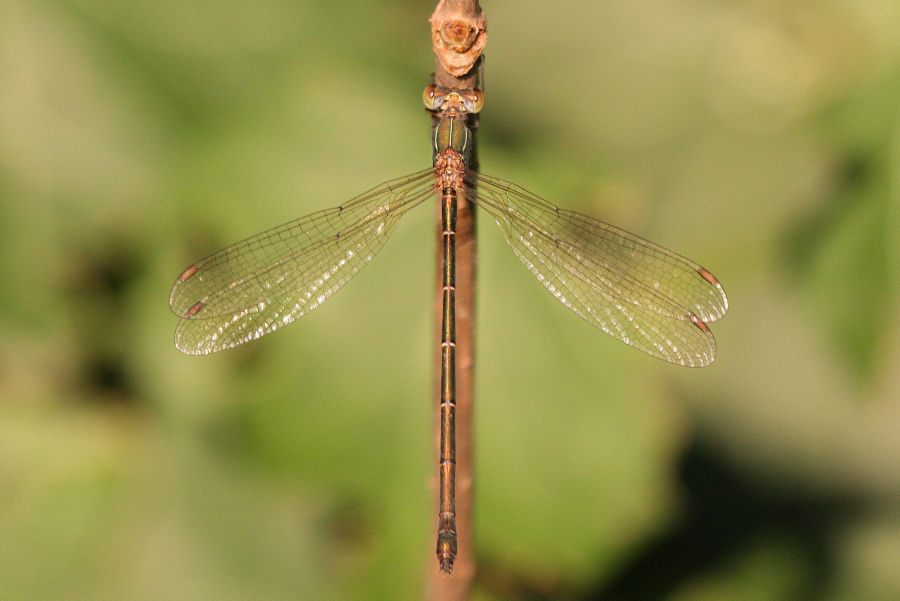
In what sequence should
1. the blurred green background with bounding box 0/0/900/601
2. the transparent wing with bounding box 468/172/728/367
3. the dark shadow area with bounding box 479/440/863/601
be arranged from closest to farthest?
1. the transparent wing with bounding box 468/172/728/367
2. the blurred green background with bounding box 0/0/900/601
3. the dark shadow area with bounding box 479/440/863/601

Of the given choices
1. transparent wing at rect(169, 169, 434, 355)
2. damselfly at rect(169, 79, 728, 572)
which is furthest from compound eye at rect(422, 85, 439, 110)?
transparent wing at rect(169, 169, 434, 355)

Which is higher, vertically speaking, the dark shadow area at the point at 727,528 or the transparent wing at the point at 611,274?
the transparent wing at the point at 611,274

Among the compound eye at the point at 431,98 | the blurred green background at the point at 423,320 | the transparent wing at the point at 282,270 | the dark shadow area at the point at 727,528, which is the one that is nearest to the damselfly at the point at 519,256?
the transparent wing at the point at 282,270

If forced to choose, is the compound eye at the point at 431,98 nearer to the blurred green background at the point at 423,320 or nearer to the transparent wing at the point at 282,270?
the transparent wing at the point at 282,270

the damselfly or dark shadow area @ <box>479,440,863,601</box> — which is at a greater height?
the damselfly

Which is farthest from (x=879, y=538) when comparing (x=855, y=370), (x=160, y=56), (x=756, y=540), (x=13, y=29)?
(x=13, y=29)

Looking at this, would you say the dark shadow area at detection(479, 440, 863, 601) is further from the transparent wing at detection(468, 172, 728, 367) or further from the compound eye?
the compound eye

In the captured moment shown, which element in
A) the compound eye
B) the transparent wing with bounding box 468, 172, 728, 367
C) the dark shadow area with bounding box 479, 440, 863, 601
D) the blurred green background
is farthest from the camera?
the dark shadow area with bounding box 479, 440, 863, 601

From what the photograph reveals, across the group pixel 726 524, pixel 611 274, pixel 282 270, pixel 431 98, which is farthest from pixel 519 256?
pixel 726 524
